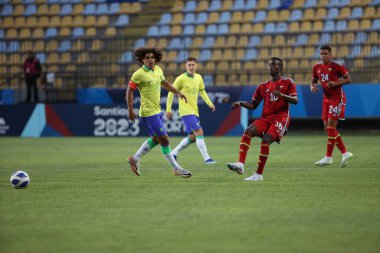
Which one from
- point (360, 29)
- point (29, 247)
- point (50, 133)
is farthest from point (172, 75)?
point (29, 247)

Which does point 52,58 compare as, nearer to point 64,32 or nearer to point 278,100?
point 64,32

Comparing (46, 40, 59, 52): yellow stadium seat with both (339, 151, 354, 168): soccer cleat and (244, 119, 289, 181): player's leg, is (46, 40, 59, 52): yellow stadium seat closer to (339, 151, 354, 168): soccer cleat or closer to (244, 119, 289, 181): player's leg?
(339, 151, 354, 168): soccer cleat

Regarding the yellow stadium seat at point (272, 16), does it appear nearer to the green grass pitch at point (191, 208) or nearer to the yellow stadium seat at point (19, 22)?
the yellow stadium seat at point (19, 22)

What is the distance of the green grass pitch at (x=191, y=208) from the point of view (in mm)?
7277

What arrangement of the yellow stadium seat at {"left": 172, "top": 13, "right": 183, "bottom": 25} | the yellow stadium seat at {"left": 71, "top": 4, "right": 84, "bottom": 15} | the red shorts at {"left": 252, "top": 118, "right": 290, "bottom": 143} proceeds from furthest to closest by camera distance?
the yellow stadium seat at {"left": 71, "top": 4, "right": 84, "bottom": 15} < the yellow stadium seat at {"left": 172, "top": 13, "right": 183, "bottom": 25} < the red shorts at {"left": 252, "top": 118, "right": 290, "bottom": 143}

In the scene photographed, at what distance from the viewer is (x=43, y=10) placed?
35.5 meters

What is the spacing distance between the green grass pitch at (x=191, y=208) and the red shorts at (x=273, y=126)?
742 mm

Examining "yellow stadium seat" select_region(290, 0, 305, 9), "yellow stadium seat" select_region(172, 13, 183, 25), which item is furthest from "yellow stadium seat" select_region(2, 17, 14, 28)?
"yellow stadium seat" select_region(290, 0, 305, 9)

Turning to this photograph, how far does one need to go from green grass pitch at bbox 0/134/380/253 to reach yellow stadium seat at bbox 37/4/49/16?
19.3 m

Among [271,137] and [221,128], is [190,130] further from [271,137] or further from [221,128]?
[221,128]

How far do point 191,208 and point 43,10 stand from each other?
27.6 meters

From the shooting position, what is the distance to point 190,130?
57.6 feet

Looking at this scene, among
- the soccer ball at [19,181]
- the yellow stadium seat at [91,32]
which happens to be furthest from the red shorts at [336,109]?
the yellow stadium seat at [91,32]

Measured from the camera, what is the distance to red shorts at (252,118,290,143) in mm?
12859
